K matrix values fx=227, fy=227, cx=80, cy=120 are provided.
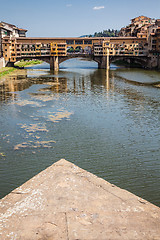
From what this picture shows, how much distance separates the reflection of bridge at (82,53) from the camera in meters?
90.2

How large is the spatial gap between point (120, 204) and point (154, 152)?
35.9ft

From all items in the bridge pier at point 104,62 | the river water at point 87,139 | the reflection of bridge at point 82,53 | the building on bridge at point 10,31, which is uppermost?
the building on bridge at point 10,31

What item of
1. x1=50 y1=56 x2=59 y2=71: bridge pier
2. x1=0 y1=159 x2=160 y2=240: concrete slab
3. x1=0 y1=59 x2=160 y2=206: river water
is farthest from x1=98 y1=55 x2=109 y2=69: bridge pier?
x1=0 y1=159 x2=160 y2=240: concrete slab

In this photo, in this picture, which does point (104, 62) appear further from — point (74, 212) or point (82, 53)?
point (74, 212)

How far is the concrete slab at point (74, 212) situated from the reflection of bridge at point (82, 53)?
85054 mm

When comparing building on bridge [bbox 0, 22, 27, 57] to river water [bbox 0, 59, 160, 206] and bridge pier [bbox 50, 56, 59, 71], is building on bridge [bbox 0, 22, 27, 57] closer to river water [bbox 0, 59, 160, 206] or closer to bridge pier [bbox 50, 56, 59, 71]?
bridge pier [bbox 50, 56, 59, 71]

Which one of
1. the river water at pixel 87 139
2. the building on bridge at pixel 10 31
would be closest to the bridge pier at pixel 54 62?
the building on bridge at pixel 10 31

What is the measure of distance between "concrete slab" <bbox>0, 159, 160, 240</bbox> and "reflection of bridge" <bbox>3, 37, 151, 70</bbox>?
85054 mm

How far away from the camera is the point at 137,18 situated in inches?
4899

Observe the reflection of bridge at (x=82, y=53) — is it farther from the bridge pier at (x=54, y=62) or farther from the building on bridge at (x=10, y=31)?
the building on bridge at (x=10, y=31)

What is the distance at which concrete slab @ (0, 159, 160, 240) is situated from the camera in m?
7.72

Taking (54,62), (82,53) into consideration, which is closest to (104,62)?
(82,53)

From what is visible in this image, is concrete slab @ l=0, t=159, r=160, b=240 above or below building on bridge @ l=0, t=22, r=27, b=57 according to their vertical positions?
below

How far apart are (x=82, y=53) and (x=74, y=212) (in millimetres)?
88506
